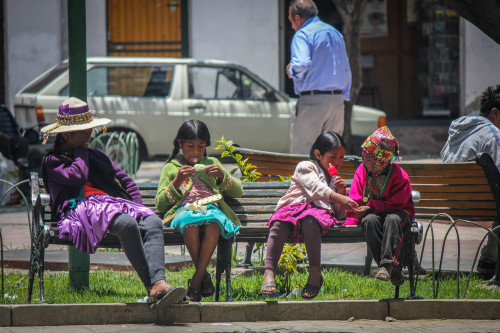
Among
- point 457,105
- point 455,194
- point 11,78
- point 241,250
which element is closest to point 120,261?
→ point 241,250

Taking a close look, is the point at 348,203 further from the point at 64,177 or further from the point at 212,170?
the point at 64,177

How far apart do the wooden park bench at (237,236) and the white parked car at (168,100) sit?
6.64 metres

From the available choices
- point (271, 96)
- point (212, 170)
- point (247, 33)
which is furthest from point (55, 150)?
point (247, 33)

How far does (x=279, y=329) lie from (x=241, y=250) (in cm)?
279

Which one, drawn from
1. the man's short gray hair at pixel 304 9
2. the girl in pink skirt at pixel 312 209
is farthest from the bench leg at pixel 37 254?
the man's short gray hair at pixel 304 9

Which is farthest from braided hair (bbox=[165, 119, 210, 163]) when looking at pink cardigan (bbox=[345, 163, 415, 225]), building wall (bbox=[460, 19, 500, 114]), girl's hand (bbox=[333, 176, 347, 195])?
building wall (bbox=[460, 19, 500, 114])

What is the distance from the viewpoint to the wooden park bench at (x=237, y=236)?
5109mm

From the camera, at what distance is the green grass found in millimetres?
5398

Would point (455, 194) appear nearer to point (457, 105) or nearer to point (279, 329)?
point (279, 329)

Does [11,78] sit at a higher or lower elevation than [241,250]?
higher

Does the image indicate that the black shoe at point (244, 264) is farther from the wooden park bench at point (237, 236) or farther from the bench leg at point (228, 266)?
the bench leg at point (228, 266)

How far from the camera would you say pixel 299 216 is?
17.5 feet

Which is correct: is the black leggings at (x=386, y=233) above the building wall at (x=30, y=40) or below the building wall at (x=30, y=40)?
below

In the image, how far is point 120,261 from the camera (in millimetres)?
6766
